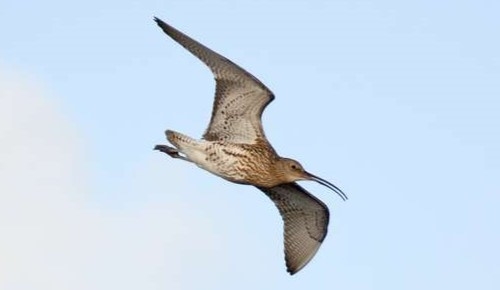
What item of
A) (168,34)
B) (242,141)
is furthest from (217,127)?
(168,34)

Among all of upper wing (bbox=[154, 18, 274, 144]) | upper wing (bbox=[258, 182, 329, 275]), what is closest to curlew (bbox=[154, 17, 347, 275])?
upper wing (bbox=[154, 18, 274, 144])

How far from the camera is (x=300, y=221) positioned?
76.0 feet

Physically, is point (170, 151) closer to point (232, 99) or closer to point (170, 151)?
point (170, 151)

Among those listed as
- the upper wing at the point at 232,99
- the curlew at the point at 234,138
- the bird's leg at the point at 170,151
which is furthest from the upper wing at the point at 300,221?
the bird's leg at the point at 170,151

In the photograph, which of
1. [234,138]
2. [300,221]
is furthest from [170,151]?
[300,221]

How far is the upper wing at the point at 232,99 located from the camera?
2033 centimetres

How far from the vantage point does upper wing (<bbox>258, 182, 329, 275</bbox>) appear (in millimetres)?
22781

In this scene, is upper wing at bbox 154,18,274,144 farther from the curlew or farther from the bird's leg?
the bird's leg

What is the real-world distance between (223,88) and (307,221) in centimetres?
366

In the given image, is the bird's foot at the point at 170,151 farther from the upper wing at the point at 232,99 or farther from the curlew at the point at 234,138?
the upper wing at the point at 232,99

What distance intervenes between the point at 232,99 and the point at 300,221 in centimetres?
339

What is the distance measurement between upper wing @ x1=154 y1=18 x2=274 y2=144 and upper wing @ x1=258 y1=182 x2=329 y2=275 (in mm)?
2080

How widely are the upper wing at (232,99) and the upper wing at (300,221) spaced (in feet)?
6.83

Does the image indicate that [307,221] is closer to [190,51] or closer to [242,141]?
[242,141]
